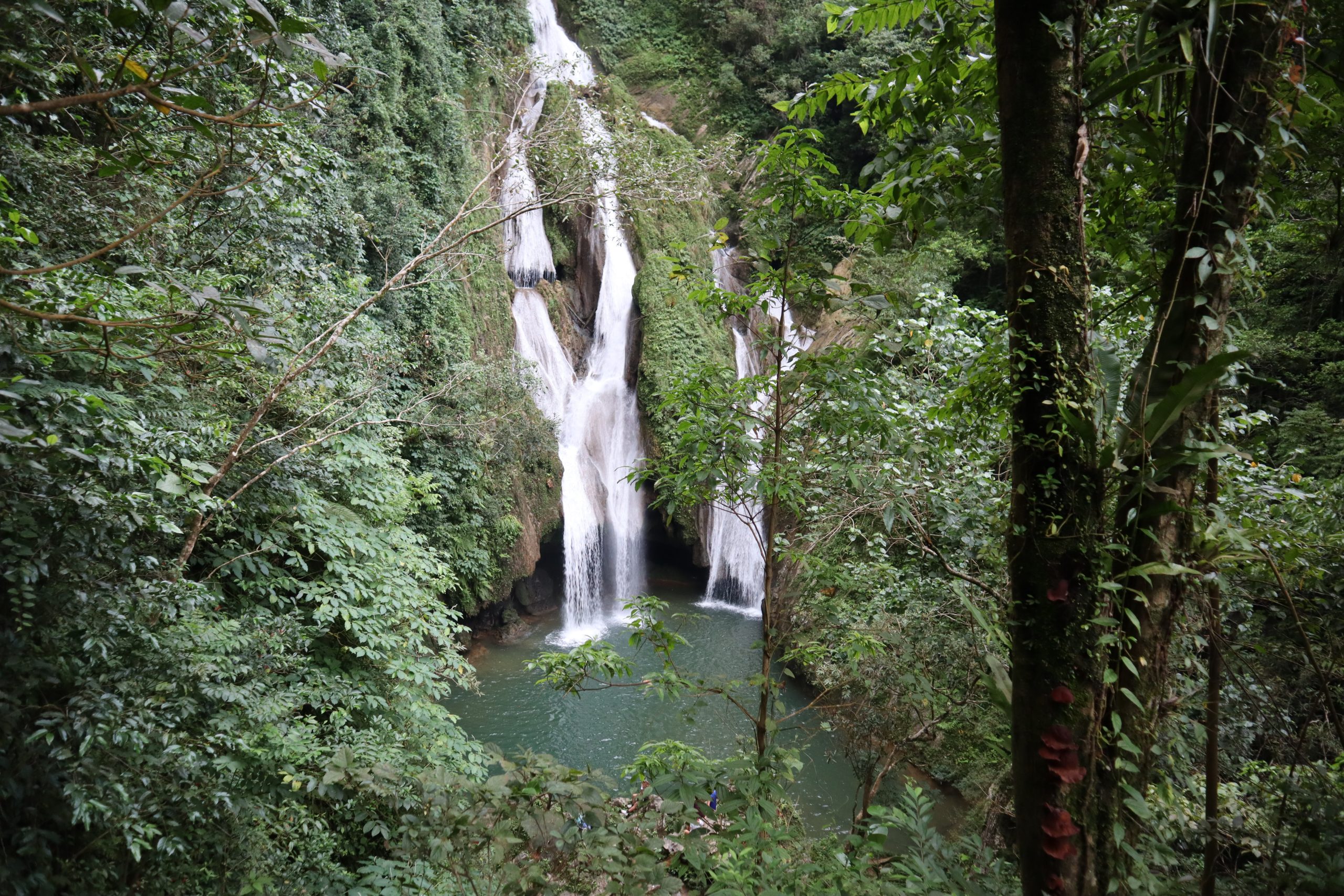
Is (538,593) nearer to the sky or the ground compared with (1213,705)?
nearer to the ground

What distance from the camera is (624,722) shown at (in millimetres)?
8750

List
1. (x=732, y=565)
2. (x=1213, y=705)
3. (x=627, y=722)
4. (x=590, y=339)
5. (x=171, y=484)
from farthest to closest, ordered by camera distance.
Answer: (x=590, y=339) < (x=732, y=565) < (x=627, y=722) < (x=171, y=484) < (x=1213, y=705)

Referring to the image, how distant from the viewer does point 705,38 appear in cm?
2005

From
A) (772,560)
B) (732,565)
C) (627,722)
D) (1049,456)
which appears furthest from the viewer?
(732,565)

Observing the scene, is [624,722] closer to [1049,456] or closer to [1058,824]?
[1058,824]

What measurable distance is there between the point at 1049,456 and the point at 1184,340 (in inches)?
18.9

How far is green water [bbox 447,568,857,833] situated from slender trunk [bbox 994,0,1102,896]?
18.1 ft

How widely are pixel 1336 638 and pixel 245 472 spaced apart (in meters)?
5.87

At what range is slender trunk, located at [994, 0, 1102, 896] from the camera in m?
1.49

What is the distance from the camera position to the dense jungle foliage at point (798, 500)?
157 cm

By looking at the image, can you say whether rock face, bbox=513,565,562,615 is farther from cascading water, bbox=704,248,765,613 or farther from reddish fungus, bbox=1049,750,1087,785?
reddish fungus, bbox=1049,750,1087,785

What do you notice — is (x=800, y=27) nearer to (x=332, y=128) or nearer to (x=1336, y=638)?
(x=332, y=128)

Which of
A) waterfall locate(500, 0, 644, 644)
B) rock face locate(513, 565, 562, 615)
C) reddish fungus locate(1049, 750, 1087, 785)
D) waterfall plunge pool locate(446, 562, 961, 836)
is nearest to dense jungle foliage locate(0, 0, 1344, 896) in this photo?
reddish fungus locate(1049, 750, 1087, 785)

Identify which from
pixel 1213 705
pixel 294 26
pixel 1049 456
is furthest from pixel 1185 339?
pixel 294 26
